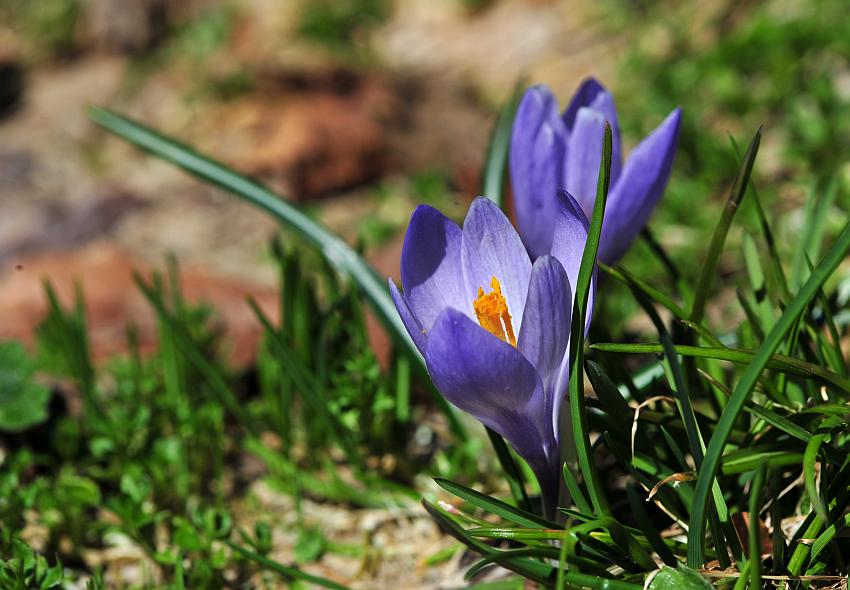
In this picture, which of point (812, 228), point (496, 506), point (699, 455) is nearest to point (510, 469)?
point (496, 506)

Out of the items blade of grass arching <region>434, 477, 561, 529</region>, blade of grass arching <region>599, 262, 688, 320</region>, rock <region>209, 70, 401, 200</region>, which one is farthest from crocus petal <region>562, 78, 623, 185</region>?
rock <region>209, 70, 401, 200</region>

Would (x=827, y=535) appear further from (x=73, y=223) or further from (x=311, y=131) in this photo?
(x=73, y=223)

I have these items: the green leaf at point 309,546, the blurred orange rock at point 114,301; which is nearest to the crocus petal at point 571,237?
the green leaf at point 309,546

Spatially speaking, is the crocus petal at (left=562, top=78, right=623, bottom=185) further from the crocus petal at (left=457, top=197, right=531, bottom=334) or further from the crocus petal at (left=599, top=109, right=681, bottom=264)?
the crocus petal at (left=457, top=197, right=531, bottom=334)

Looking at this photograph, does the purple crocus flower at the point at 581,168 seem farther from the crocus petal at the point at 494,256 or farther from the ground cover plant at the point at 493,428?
the crocus petal at the point at 494,256

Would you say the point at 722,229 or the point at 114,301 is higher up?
the point at 722,229

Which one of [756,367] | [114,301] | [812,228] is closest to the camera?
[756,367]
